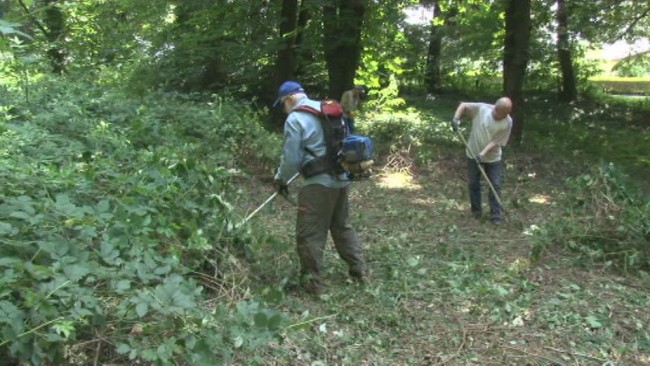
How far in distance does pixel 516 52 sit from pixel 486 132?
523cm

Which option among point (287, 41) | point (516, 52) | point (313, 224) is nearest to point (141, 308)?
point (313, 224)

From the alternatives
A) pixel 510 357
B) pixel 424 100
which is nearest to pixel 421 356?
pixel 510 357

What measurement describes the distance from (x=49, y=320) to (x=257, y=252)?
2690mm

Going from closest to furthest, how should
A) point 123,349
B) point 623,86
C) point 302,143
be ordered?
point 123,349, point 302,143, point 623,86

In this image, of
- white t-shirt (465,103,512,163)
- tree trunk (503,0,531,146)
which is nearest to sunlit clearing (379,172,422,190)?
white t-shirt (465,103,512,163)

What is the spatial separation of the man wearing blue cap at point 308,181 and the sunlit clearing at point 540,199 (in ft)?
17.4

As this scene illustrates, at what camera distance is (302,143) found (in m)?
5.26

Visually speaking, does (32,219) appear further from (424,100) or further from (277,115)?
(424,100)

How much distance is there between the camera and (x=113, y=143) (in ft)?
19.0

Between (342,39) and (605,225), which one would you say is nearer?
(605,225)

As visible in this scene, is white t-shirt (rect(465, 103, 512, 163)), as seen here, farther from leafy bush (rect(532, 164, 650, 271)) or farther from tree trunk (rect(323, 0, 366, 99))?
tree trunk (rect(323, 0, 366, 99))


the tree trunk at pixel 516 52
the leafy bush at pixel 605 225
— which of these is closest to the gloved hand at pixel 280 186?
the leafy bush at pixel 605 225

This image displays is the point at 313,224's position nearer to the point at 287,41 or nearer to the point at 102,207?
the point at 102,207

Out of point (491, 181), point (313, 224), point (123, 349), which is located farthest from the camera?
point (491, 181)
